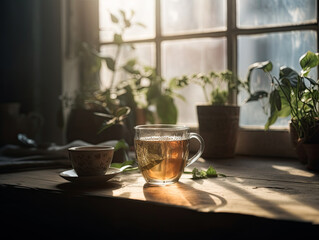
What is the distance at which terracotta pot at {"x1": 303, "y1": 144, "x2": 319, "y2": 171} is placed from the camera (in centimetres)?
111

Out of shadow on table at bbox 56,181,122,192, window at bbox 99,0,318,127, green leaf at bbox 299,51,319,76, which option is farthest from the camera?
A: window at bbox 99,0,318,127

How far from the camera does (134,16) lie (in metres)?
1.81

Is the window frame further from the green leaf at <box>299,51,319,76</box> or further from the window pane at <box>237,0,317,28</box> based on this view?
the green leaf at <box>299,51,319,76</box>

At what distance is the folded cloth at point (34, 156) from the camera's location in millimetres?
1170

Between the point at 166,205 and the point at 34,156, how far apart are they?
71cm

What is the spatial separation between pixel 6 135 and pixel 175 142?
0.98 m

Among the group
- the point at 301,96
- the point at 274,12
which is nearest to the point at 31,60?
the point at 274,12

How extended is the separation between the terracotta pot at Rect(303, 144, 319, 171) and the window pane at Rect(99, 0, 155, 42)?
942mm

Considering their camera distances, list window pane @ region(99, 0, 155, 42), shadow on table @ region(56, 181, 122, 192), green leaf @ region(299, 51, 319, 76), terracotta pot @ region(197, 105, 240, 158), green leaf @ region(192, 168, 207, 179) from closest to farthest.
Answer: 1. shadow on table @ region(56, 181, 122, 192)
2. green leaf @ region(192, 168, 207, 179)
3. green leaf @ region(299, 51, 319, 76)
4. terracotta pot @ region(197, 105, 240, 158)
5. window pane @ region(99, 0, 155, 42)

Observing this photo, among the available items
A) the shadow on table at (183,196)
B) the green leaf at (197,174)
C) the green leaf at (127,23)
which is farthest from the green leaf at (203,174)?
the green leaf at (127,23)

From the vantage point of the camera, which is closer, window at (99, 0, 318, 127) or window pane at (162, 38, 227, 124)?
window at (99, 0, 318, 127)

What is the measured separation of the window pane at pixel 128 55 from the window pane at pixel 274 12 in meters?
0.44

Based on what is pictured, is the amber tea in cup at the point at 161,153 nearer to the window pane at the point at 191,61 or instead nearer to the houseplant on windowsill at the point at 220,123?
the houseplant on windowsill at the point at 220,123

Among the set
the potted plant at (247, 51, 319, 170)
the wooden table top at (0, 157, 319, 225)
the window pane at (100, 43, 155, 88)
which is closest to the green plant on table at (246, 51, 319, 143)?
the potted plant at (247, 51, 319, 170)
